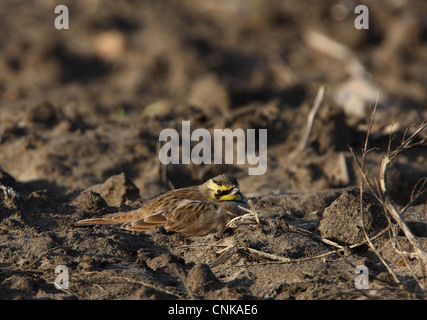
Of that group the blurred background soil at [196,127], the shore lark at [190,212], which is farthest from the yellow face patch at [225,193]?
the blurred background soil at [196,127]

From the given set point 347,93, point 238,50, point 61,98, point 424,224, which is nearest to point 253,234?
point 424,224

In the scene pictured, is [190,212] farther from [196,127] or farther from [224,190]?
[196,127]

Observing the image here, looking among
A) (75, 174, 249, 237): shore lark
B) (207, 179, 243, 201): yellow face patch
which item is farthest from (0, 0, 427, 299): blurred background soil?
(207, 179, 243, 201): yellow face patch

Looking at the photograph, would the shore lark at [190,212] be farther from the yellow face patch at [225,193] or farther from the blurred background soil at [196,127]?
the blurred background soil at [196,127]

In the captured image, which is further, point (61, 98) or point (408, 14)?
point (408, 14)

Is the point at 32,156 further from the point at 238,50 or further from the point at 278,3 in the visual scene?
the point at 278,3

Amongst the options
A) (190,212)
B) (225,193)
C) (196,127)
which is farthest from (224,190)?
(196,127)
